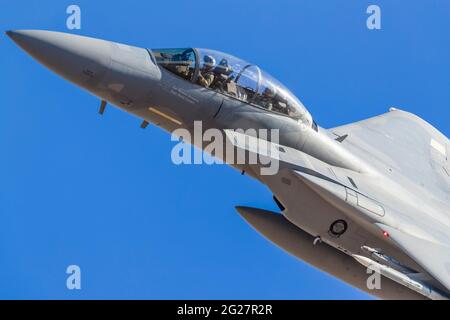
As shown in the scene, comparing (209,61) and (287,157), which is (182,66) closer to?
(209,61)

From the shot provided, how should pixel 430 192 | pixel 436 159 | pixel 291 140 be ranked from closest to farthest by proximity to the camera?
pixel 291 140, pixel 430 192, pixel 436 159

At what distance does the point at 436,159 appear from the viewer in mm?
22250

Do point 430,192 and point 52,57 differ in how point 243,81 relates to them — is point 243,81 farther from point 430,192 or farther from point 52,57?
point 430,192

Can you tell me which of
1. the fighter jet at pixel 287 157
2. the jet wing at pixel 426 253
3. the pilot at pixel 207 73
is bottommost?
the jet wing at pixel 426 253

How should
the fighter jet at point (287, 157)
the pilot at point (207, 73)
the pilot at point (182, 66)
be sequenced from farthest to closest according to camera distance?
the pilot at point (207, 73), the pilot at point (182, 66), the fighter jet at point (287, 157)

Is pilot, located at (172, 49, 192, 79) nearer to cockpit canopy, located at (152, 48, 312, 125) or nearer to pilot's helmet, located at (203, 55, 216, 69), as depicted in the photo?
cockpit canopy, located at (152, 48, 312, 125)

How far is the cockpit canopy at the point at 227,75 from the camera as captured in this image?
1552 cm

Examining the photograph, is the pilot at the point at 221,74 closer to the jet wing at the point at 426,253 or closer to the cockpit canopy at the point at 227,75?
the cockpit canopy at the point at 227,75

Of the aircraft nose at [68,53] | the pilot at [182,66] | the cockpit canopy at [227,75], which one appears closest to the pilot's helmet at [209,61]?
the cockpit canopy at [227,75]

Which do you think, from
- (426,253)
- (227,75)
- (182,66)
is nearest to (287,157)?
(227,75)

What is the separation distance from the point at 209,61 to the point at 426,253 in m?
5.52

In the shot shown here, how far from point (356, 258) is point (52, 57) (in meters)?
6.89

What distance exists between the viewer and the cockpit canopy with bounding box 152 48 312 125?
15.5 m

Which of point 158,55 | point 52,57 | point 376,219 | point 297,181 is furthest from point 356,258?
point 52,57
